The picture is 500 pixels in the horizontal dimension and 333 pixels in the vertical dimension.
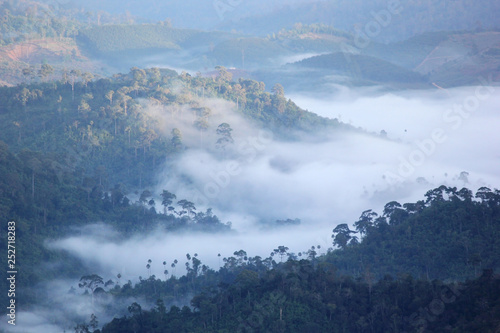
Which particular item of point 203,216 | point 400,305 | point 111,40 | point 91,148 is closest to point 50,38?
point 111,40

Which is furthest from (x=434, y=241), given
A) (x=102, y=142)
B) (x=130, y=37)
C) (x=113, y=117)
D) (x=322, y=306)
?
(x=130, y=37)

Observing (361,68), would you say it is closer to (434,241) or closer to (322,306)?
(434,241)

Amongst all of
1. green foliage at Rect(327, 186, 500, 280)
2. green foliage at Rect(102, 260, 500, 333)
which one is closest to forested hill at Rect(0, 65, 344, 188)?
green foliage at Rect(102, 260, 500, 333)

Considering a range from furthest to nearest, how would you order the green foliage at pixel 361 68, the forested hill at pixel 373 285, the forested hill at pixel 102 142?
the green foliage at pixel 361 68 < the forested hill at pixel 102 142 < the forested hill at pixel 373 285

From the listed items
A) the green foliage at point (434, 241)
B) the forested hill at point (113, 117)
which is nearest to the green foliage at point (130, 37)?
the forested hill at point (113, 117)

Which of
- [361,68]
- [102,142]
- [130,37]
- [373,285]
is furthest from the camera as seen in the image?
[130,37]

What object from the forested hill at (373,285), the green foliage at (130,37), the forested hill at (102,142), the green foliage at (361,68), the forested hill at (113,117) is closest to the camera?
the forested hill at (373,285)

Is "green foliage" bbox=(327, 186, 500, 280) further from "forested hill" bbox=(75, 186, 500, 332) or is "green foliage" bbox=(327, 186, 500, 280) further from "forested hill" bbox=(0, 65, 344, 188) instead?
"forested hill" bbox=(0, 65, 344, 188)

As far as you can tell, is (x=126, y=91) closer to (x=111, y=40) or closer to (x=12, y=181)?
(x=12, y=181)

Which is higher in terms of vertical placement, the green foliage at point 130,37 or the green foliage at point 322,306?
the green foliage at point 130,37

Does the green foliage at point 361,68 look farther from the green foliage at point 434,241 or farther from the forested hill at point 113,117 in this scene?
the green foliage at point 434,241

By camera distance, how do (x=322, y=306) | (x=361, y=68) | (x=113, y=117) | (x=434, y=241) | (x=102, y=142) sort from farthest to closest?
(x=361, y=68)
(x=113, y=117)
(x=102, y=142)
(x=434, y=241)
(x=322, y=306)
